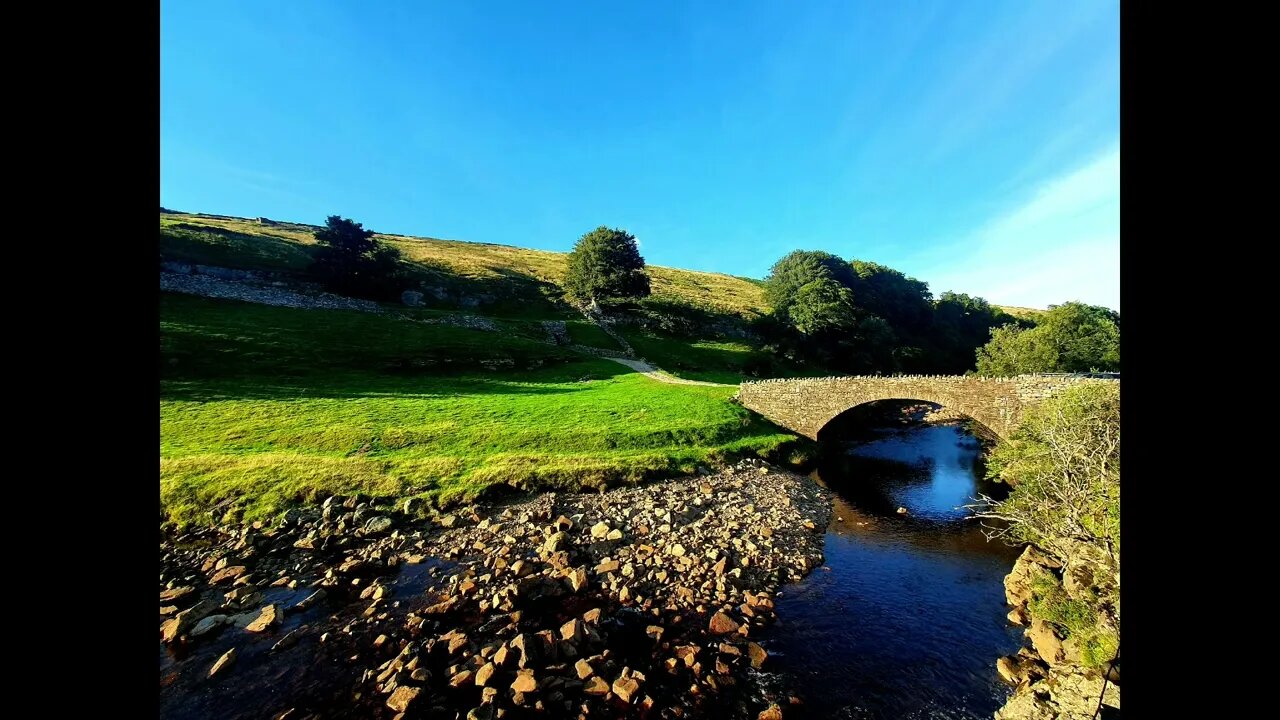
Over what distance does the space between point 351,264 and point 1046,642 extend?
77569mm

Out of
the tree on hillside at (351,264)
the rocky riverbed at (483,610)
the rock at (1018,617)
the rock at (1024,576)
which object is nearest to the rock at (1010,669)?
the rock at (1018,617)

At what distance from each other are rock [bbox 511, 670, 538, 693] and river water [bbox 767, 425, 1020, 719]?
602 centimetres

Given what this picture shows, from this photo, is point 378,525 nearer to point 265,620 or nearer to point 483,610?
point 265,620

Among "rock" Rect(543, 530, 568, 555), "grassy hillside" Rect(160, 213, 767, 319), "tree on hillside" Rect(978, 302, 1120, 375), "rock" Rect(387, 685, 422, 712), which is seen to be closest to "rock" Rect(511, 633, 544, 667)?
"rock" Rect(387, 685, 422, 712)

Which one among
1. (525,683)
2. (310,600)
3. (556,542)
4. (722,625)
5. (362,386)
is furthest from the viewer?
(362,386)

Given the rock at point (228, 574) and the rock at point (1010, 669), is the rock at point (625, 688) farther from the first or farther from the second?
the rock at point (228, 574)

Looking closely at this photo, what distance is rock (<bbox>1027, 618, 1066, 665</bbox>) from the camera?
11.5 m

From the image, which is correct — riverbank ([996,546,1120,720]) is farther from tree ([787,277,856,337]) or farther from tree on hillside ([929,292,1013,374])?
tree on hillside ([929,292,1013,374])

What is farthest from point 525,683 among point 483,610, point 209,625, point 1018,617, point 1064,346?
point 1064,346

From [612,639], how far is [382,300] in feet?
220

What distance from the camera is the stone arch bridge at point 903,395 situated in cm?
2577

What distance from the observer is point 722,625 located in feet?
42.7
